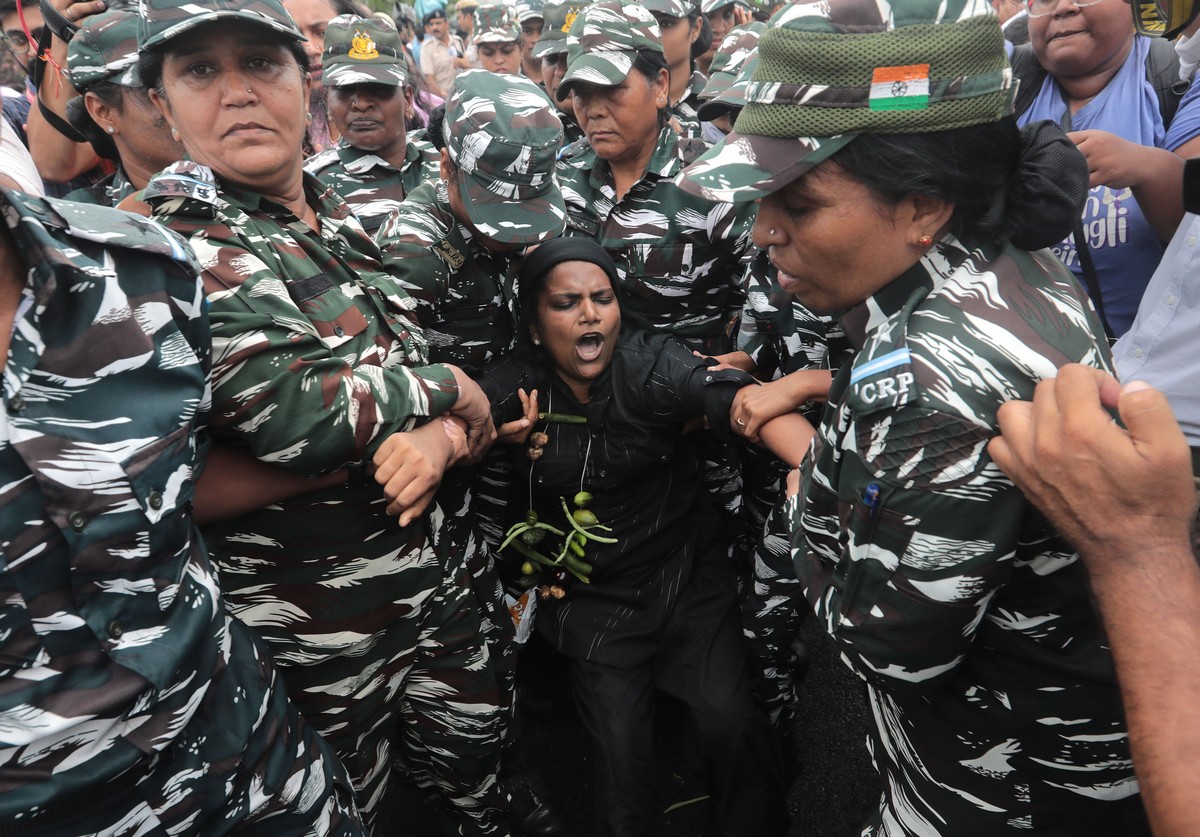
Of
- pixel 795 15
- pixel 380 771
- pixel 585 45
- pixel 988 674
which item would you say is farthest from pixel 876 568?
pixel 585 45

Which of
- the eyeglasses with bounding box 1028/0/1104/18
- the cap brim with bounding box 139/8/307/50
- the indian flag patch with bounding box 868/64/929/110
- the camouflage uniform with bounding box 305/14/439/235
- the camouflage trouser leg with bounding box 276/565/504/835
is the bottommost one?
the camouflage trouser leg with bounding box 276/565/504/835

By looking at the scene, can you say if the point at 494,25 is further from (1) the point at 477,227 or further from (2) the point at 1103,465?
(2) the point at 1103,465

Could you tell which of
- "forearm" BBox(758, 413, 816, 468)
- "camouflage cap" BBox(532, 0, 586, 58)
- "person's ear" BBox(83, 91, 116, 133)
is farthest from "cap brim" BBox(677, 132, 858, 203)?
"camouflage cap" BBox(532, 0, 586, 58)

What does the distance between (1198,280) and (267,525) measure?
2542mm

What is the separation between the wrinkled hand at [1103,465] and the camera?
1.04 m

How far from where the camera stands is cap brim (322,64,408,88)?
4176 millimetres

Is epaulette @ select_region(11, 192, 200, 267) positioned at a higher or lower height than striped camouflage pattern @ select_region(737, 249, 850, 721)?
higher

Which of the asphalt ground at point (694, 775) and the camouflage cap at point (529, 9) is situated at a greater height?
the camouflage cap at point (529, 9)

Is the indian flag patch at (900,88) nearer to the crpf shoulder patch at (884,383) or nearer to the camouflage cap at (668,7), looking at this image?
the crpf shoulder patch at (884,383)

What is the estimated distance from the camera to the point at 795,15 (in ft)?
4.52

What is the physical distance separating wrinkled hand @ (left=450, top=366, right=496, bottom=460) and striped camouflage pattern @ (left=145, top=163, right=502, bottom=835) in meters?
0.07

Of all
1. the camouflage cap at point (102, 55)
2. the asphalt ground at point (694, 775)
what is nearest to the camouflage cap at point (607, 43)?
the camouflage cap at point (102, 55)

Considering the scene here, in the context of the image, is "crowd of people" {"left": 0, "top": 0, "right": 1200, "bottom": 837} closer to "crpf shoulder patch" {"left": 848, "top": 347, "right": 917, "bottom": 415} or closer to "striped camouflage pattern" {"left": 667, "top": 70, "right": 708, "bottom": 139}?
"crpf shoulder patch" {"left": 848, "top": 347, "right": 917, "bottom": 415}

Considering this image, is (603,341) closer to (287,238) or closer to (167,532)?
(287,238)
